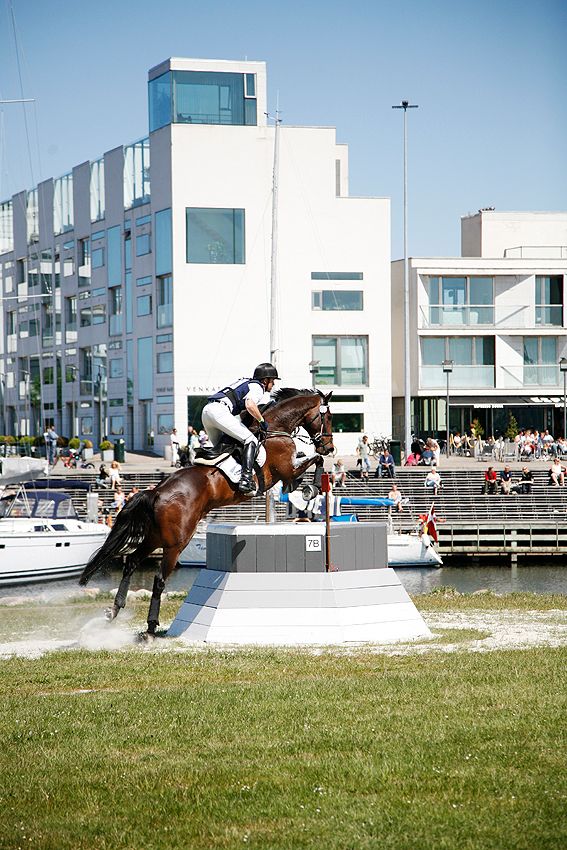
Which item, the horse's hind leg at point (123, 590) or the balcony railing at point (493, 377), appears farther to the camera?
the balcony railing at point (493, 377)

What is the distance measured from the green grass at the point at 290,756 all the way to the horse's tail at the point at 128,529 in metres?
2.76

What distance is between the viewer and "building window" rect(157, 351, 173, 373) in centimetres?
6981

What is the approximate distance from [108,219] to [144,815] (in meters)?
72.8

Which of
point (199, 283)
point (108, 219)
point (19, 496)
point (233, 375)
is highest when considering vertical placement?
point (108, 219)

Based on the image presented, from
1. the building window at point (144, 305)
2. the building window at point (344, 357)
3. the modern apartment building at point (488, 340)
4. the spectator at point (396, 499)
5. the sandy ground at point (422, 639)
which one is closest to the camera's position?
the sandy ground at point (422, 639)

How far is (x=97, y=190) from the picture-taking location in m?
80.2

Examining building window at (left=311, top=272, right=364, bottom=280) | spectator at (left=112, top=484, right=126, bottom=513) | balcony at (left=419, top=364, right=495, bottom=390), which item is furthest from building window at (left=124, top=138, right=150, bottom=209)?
A: spectator at (left=112, top=484, right=126, bottom=513)

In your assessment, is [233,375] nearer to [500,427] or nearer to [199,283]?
[199,283]

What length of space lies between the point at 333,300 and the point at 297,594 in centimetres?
5611

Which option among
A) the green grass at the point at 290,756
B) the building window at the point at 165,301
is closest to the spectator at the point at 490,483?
the building window at the point at 165,301

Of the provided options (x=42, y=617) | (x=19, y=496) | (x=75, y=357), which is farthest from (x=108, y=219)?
(x=42, y=617)

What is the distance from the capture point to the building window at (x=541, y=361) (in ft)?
233

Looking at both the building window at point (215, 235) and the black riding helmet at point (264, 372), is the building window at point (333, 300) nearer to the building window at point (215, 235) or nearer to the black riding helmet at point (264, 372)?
the building window at point (215, 235)

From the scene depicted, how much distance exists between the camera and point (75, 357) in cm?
8294
